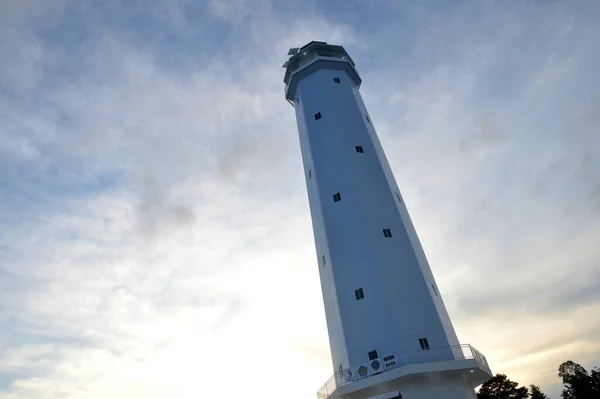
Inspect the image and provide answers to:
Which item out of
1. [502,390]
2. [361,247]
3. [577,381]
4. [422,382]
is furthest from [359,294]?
[577,381]

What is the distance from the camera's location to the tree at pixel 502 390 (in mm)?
53812

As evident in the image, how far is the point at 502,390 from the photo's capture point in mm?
54219

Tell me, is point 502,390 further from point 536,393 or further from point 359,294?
point 359,294

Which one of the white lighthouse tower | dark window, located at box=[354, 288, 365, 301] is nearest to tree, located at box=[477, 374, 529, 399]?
the white lighthouse tower

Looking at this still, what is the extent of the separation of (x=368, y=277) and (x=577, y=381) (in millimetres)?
61026

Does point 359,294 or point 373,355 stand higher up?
point 359,294

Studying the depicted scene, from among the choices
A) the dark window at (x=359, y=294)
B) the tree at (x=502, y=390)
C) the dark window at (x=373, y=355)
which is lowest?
the dark window at (x=373, y=355)

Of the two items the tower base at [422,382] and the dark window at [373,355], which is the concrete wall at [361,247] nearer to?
the dark window at [373,355]

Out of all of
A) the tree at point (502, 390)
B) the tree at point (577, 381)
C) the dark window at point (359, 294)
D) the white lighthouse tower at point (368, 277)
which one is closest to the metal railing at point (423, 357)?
the white lighthouse tower at point (368, 277)

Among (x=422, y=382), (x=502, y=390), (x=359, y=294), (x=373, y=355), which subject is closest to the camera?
(x=422, y=382)

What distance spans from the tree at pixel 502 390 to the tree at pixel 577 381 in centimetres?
1618

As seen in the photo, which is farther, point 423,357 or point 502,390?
point 502,390

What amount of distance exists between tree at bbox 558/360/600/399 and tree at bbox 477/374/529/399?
16.2 m

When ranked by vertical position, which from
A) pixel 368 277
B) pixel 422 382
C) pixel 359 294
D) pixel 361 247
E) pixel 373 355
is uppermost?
pixel 361 247
